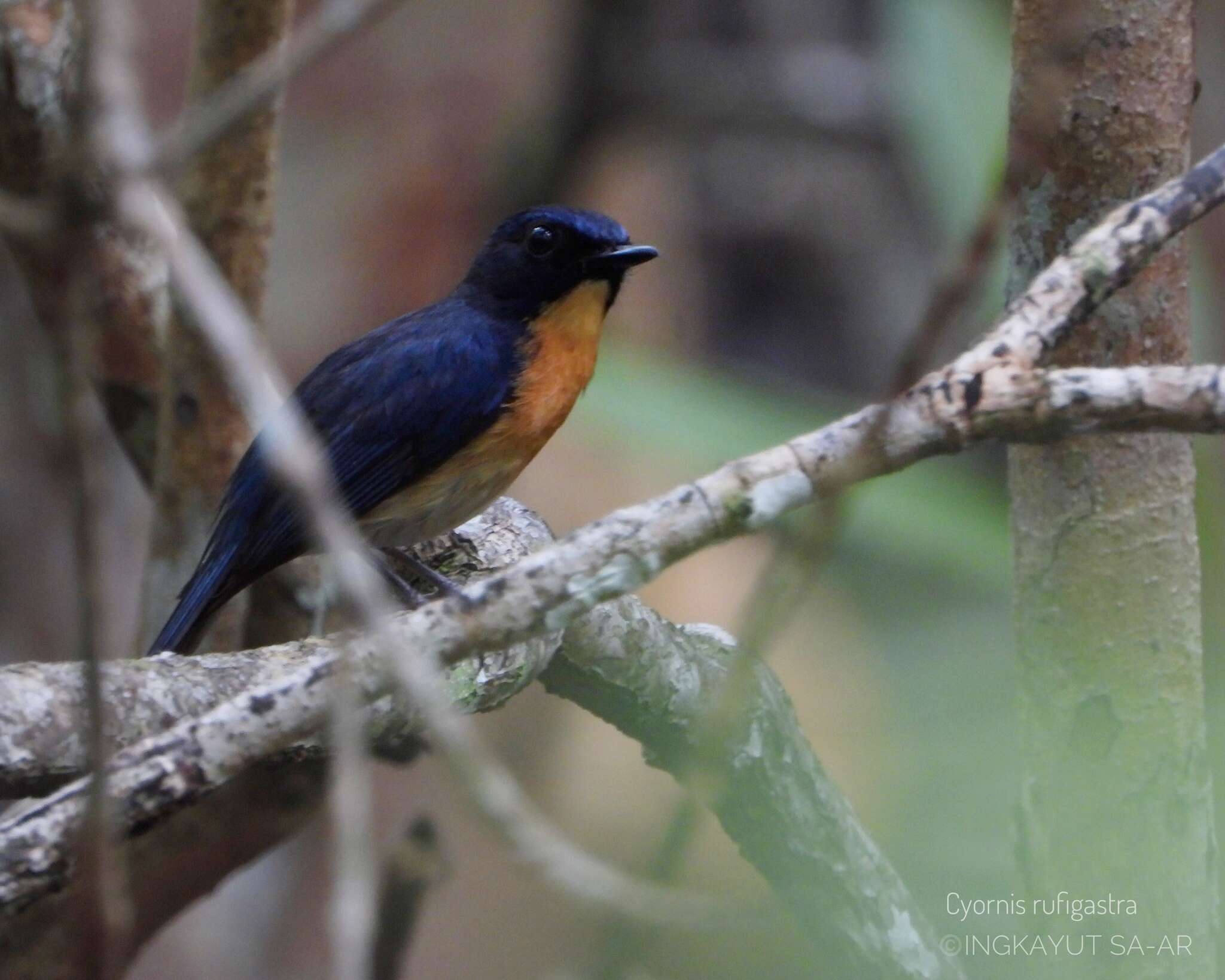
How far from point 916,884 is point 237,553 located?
1641 mm

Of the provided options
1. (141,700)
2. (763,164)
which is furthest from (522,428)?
(763,164)

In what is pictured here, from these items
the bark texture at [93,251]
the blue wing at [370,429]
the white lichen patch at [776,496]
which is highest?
the bark texture at [93,251]

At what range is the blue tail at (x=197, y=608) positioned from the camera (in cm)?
323

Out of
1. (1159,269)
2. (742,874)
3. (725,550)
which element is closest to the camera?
(1159,269)

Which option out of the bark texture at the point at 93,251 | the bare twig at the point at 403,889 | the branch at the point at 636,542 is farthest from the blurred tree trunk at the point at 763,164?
the branch at the point at 636,542

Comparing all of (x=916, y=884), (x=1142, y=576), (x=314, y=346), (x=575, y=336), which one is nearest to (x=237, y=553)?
(x=575, y=336)

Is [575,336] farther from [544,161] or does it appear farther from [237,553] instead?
[544,161]

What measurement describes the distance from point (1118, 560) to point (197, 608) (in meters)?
2.00

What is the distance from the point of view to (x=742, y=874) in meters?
4.06

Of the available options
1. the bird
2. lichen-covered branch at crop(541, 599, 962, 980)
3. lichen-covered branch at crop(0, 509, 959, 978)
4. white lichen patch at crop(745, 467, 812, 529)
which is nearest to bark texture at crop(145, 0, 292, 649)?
the bird

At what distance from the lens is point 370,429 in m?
3.38

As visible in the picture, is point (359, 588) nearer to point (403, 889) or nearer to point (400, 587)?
point (403, 889)

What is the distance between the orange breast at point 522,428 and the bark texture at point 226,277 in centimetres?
82

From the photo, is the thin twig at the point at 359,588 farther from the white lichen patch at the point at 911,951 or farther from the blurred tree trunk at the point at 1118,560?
the blurred tree trunk at the point at 1118,560
